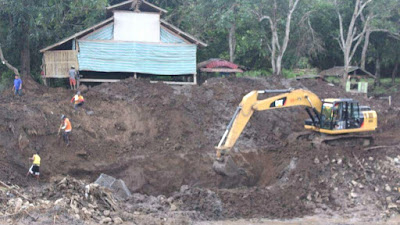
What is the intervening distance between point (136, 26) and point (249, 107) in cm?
1183

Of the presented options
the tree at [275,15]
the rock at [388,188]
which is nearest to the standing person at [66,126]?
the rock at [388,188]

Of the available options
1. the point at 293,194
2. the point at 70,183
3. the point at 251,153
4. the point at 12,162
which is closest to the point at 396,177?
the point at 293,194

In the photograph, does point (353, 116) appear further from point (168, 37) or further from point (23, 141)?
point (23, 141)

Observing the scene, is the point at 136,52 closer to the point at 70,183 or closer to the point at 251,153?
the point at 251,153

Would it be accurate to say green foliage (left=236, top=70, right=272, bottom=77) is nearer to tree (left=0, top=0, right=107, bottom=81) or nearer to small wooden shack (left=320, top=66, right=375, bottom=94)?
small wooden shack (left=320, top=66, right=375, bottom=94)

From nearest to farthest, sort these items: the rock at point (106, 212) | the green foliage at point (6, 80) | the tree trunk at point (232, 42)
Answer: the rock at point (106, 212)
the green foliage at point (6, 80)
the tree trunk at point (232, 42)

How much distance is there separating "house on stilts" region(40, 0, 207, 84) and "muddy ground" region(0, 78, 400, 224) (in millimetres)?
2398

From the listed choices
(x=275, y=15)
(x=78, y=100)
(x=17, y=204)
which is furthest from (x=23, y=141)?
(x=275, y=15)

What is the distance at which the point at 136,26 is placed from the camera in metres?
26.7

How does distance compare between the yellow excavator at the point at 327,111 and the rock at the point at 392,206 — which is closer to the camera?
the rock at the point at 392,206

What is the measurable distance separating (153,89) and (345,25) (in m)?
22.1

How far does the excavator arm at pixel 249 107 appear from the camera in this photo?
53.7ft

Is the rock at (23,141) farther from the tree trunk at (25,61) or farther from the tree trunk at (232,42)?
the tree trunk at (232,42)

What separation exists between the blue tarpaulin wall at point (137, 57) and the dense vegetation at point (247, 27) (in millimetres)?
2940
